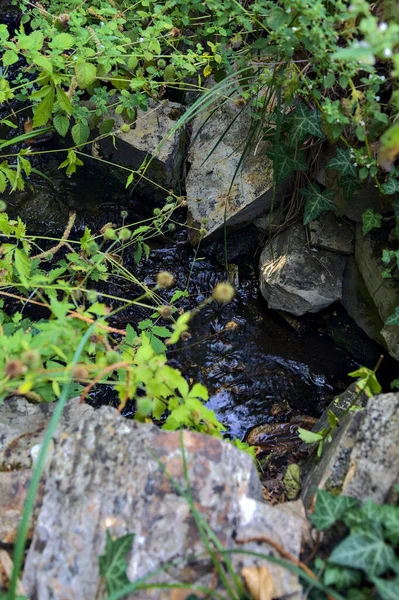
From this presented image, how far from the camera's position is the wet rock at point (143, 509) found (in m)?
1.52

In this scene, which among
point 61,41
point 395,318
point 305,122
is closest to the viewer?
point 61,41

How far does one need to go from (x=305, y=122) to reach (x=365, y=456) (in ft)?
6.00

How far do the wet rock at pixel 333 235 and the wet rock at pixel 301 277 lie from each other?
2.7 inches

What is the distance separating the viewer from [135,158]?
3.78 metres

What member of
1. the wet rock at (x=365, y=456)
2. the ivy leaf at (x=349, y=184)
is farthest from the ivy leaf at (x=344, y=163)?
the wet rock at (x=365, y=456)

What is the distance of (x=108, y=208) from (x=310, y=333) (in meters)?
1.76

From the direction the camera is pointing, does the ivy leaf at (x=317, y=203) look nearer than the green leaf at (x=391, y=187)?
No

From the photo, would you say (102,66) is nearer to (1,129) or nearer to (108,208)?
(108,208)

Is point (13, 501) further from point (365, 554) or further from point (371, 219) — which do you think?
point (371, 219)

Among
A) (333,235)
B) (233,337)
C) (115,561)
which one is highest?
(333,235)

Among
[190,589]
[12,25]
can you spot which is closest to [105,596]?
[190,589]

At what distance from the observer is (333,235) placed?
10.8ft

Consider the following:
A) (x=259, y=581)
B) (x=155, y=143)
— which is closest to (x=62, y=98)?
(x=155, y=143)

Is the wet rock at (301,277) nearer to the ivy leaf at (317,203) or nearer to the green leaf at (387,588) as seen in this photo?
the ivy leaf at (317,203)
